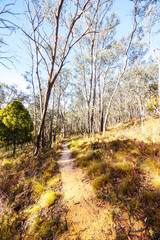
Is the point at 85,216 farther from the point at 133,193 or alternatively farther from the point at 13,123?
the point at 13,123

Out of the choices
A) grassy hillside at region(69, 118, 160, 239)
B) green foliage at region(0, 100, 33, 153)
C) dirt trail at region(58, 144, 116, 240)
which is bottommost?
dirt trail at region(58, 144, 116, 240)

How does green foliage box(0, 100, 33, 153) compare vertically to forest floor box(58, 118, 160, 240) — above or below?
above

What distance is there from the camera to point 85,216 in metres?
2.15

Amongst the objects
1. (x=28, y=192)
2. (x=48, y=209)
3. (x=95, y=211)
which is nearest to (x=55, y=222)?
(x=48, y=209)

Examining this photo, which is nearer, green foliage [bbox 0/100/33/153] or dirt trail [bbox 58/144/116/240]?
dirt trail [bbox 58/144/116/240]

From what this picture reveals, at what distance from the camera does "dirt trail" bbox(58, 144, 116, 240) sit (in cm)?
178

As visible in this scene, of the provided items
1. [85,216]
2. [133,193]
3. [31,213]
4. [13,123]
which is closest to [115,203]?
[133,193]

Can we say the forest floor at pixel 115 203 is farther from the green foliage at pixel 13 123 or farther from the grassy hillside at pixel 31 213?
the green foliage at pixel 13 123

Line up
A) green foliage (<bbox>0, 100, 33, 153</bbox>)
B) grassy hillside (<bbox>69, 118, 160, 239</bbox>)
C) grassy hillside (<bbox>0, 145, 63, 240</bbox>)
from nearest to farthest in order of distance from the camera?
grassy hillside (<bbox>69, 118, 160, 239</bbox>) → grassy hillside (<bbox>0, 145, 63, 240</bbox>) → green foliage (<bbox>0, 100, 33, 153</bbox>)

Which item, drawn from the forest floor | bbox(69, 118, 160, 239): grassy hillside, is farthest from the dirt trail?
bbox(69, 118, 160, 239): grassy hillside

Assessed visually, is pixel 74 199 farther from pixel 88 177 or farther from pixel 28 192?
pixel 28 192

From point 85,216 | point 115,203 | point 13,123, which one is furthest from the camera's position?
point 13,123

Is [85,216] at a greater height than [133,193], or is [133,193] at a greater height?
[133,193]

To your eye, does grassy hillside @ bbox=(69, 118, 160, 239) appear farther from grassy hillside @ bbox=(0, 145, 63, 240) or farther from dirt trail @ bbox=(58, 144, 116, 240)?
grassy hillside @ bbox=(0, 145, 63, 240)
